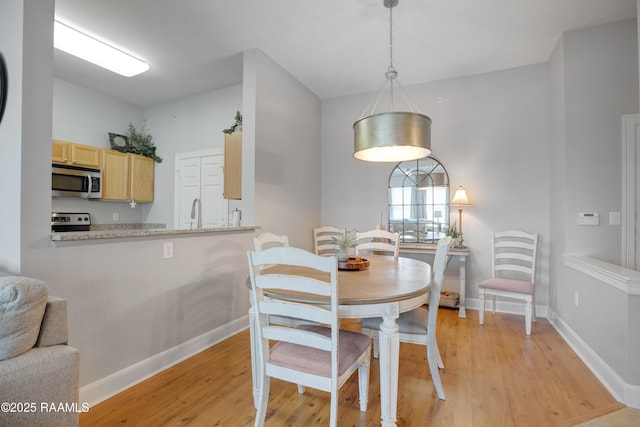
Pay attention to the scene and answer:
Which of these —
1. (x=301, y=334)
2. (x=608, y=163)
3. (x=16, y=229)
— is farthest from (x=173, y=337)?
(x=608, y=163)

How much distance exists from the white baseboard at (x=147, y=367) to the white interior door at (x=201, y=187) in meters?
1.72

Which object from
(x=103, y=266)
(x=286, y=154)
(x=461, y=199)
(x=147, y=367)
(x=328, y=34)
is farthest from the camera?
(x=286, y=154)

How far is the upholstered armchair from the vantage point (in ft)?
3.86

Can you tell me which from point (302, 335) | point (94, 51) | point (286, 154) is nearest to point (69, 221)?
point (94, 51)

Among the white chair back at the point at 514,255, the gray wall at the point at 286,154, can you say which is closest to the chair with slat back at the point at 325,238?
the gray wall at the point at 286,154

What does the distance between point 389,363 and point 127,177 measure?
4.53m

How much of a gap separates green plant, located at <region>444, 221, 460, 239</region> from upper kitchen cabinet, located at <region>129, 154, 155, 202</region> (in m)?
4.39

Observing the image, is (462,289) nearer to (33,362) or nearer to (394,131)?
(394,131)

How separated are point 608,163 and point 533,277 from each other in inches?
50.2

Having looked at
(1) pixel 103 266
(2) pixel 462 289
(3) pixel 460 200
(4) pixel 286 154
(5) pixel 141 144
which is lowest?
(2) pixel 462 289

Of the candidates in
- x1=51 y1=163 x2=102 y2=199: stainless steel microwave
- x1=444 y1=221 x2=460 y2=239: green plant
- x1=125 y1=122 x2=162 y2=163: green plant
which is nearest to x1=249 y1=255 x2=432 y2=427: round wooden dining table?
x1=444 y1=221 x2=460 y2=239: green plant

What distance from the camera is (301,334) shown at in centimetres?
140

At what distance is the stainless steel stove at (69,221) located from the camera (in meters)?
3.80

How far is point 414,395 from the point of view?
1.93 metres
